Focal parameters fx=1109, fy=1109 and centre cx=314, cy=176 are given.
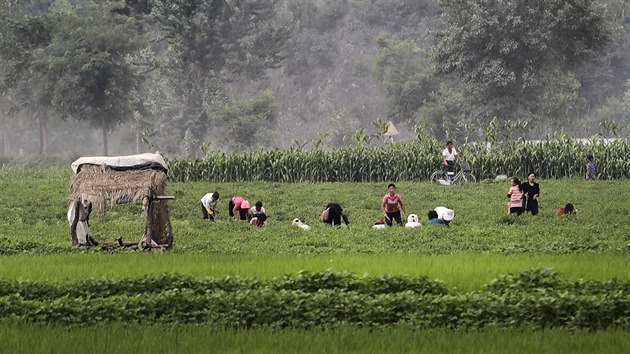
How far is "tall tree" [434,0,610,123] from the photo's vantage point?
58.8 metres

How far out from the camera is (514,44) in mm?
59500

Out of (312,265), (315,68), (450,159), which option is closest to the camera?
Result: (312,265)

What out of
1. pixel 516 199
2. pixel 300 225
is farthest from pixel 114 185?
pixel 516 199

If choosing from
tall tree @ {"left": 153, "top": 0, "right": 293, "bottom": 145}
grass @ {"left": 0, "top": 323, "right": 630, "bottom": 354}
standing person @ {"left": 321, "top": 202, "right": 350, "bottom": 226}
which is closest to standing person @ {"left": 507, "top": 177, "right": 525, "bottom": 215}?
standing person @ {"left": 321, "top": 202, "right": 350, "bottom": 226}

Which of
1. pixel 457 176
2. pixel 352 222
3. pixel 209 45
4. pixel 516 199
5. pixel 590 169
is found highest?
pixel 209 45

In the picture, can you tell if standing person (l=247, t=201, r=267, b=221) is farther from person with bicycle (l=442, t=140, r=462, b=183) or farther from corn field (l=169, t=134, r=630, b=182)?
corn field (l=169, t=134, r=630, b=182)

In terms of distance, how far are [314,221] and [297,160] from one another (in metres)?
11.3

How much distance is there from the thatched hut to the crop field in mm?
647

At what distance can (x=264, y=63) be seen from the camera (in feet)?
256

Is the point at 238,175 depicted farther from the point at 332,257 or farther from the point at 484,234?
the point at 332,257

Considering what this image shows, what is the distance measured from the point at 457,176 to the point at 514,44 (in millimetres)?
22307

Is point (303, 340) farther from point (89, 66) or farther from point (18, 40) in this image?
point (18, 40)

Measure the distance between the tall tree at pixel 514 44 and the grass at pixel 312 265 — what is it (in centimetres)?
4076

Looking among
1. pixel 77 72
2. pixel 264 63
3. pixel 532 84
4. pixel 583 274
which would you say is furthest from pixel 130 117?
pixel 583 274
